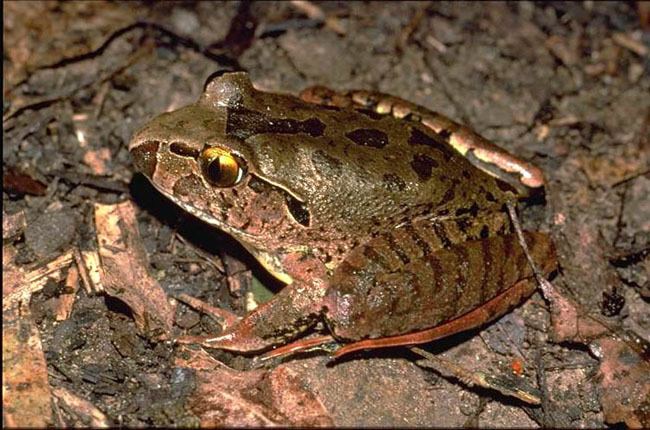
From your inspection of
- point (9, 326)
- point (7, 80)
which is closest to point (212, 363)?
point (9, 326)

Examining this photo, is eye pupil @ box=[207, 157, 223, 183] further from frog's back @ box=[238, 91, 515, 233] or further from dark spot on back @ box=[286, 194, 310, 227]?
dark spot on back @ box=[286, 194, 310, 227]

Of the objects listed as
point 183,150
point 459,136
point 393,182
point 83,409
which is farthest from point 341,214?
point 83,409

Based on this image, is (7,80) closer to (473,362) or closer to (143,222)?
(143,222)

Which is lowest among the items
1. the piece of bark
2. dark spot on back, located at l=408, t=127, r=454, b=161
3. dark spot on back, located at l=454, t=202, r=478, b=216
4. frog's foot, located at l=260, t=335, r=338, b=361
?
the piece of bark

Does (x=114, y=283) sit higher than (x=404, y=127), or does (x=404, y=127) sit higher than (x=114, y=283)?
(x=404, y=127)

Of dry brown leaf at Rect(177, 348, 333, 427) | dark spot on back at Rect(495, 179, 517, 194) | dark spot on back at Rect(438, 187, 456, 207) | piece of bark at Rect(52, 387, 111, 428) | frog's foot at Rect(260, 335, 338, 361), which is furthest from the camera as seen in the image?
dark spot on back at Rect(495, 179, 517, 194)

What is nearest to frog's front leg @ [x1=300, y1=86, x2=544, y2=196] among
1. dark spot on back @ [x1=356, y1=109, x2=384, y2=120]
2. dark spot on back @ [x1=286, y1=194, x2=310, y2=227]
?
dark spot on back @ [x1=356, y1=109, x2=384, y2=120]

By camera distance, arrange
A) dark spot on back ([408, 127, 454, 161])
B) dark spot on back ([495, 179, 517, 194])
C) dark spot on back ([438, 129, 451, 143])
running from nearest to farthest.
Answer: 1. dark spot on back ([408, 127, 454, 161])
2. dark spot on back ([495, 179, 517, 194])
3. dark spot on back ([438, 129, 451, 143])
